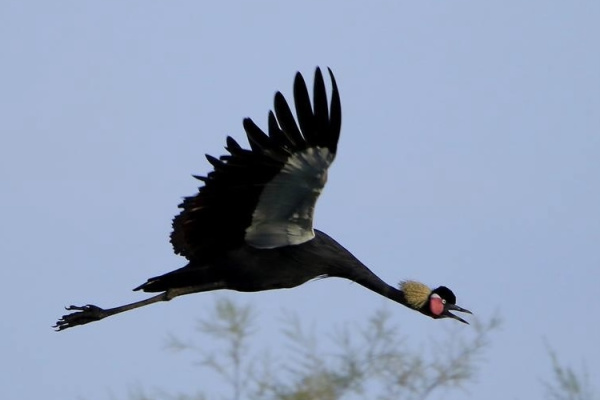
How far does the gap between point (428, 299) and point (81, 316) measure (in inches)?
108

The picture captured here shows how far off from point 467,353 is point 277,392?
71.6 inches

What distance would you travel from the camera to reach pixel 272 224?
1413cm

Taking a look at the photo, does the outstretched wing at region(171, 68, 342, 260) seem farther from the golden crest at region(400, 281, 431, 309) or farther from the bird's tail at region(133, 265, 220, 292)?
the golden crest at region(400, 281, 431, 309)

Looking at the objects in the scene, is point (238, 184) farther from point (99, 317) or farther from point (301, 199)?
point (99, 317)

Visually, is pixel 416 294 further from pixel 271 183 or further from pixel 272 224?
pixel 271 183

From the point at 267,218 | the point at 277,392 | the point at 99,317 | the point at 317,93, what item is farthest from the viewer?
the point at 277,392

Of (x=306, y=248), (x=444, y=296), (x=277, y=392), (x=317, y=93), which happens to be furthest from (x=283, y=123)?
(x=277, y=392)

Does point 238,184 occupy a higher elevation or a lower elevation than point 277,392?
higher

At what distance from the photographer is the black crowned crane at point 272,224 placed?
1345 cm

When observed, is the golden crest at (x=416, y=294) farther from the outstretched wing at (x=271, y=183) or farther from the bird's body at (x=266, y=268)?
the outstretched wing at (x=271, y=183)

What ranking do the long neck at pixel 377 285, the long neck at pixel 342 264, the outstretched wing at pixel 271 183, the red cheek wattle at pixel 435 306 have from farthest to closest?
the red cheek wattle at pixel 435 306 < the long neck at pixel 377 285 < the long neck at pixel 342 264 < the outstretched wing at pixel 271 183

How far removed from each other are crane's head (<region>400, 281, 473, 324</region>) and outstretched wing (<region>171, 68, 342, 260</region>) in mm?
1251

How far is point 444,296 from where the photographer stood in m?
15.2

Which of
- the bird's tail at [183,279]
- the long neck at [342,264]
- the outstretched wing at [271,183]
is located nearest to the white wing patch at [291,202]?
the outstretched wing at [271,183]
